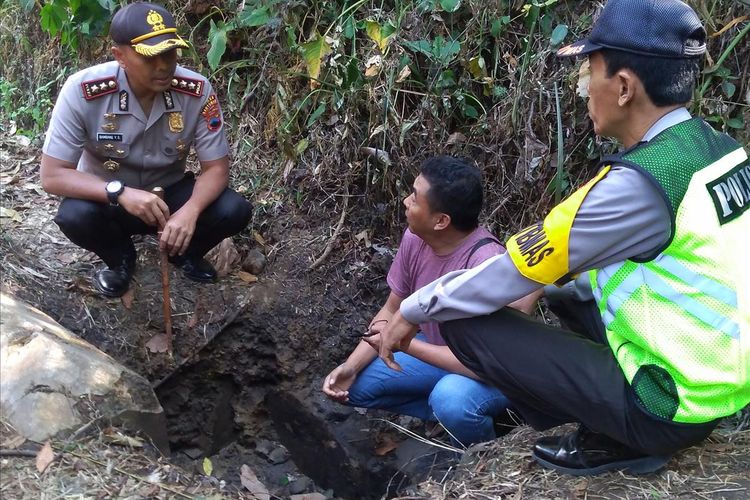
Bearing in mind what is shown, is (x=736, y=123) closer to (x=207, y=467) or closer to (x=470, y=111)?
(x=470, y=111)

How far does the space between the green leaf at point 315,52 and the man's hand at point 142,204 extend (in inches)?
55.4

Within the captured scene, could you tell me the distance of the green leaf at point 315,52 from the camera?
444 centimetres

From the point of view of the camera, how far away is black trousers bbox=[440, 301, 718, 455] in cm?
232

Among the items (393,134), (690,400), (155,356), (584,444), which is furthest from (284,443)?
(690,400)

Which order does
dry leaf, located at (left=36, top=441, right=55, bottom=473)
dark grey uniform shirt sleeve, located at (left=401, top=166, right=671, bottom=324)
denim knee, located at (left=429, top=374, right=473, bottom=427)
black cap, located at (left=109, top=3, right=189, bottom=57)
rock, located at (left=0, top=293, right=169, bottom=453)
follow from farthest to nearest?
black cap, located at (left=109, top=3, right=189, bottom=57) → denim knee, located at (left=429, top=374, right=473, bottom=427) → rock, located at (left=0, top=293, right=169, bottom=453) → dry leaf, located at (left=36, top=441, right=55, bottom=473) → dark grey uniform shirt sleeve, located at (left=401, top=166, right=671, bottom=324)

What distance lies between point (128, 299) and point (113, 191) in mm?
708

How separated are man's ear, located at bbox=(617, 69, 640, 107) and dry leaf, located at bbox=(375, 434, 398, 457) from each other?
2157 millimetres

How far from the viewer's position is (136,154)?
3.75m

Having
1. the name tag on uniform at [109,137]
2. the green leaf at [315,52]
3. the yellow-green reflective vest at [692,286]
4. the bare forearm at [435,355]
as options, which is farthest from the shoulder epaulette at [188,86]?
the yellow-green reflective vest at [692,286]

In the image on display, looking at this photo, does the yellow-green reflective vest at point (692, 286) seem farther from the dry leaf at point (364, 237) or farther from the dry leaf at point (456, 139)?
the dry leaf at point (364, 237)

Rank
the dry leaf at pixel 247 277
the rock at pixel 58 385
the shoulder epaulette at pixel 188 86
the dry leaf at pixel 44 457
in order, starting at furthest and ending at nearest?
the dry leaf at pixel 247 277
the shoulder epaulette at pixel 188 86
the rock at pixel 58 385
the dry leaf at pixel 44 457

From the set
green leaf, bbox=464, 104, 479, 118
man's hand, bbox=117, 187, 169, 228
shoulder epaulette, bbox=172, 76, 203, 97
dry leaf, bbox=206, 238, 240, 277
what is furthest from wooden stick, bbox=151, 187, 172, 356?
green leaf, bbox=464, 104, 479, 118

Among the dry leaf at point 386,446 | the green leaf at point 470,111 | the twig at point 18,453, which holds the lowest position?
the dry leaf at point 386,446

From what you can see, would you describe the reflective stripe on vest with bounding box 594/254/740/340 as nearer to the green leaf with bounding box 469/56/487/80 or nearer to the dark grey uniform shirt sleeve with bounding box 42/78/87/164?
the green leaf with bounding box 469/56/487/80
